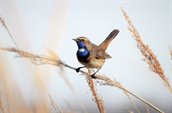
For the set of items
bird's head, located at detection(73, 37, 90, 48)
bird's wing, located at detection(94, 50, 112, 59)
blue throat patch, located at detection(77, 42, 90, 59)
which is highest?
bird's head, located at detection(73, 37, 90, 48)

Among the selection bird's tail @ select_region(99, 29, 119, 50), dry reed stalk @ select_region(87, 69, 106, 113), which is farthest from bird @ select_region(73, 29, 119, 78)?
dry reed stalk @ select_region(87, 69, 106, 113)

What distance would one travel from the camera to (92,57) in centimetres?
518

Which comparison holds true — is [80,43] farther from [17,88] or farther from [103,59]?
[17,88]

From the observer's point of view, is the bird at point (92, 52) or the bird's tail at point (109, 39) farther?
the bird's tail at point (109, 39)

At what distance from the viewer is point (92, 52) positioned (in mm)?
5305

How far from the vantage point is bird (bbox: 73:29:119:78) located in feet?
16.5

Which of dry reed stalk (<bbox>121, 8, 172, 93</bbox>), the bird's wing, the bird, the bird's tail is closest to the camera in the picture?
dry reed stalk (<bbox>121, 8, 172, 93</bbox>)

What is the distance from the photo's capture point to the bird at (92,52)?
503 cm

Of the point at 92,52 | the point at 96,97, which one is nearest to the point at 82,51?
the point at 92,52

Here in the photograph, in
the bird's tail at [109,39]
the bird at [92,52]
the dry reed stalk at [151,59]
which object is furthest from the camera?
the bird's tail at [109,39]

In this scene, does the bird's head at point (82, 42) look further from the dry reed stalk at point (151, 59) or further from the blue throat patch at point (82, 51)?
the dry reed stalk at point (151, 59)

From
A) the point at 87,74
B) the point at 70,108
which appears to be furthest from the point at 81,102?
the point at 87,74

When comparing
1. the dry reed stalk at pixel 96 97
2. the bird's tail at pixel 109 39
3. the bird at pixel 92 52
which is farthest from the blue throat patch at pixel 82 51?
the dry reed stalk at pixel 96 97

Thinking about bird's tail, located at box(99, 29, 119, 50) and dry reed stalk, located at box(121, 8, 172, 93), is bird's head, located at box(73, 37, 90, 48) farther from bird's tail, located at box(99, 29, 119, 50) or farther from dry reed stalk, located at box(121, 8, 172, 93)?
dry reed stalk, located at box(121, 8, 172, 93)
